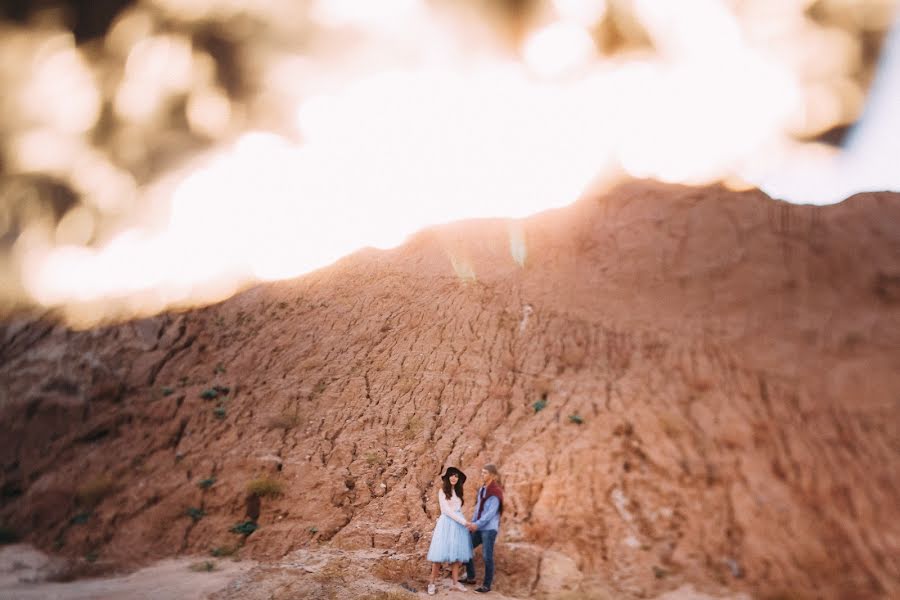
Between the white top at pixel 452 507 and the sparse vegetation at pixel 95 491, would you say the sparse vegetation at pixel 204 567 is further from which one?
the white top at pixel 452 507

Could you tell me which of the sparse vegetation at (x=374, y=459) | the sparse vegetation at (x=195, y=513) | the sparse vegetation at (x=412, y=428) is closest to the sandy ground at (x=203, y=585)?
the sparse vegetation at (x=195, y=513)

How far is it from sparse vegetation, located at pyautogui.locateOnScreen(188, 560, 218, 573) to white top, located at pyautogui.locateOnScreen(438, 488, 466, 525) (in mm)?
3618

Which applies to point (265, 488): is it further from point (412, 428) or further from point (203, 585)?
point (412, 428)

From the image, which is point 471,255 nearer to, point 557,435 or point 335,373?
point 335,373

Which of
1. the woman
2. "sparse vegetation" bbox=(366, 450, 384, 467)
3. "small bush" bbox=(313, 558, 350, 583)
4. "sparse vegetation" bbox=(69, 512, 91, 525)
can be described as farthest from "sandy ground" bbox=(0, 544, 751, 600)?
"sparse vegetation" bbox=(366, 450, 384, 467)

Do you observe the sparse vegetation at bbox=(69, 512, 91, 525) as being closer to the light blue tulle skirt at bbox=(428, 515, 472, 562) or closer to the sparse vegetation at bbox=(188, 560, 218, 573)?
the sparse vegetation at bbox=(188, 560, 218, 573)

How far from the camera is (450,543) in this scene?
260 inches

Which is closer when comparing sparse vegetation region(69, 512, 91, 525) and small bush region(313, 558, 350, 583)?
small bush region(313, 558, 350, 583)

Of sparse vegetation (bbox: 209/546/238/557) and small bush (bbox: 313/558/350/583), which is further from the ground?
small bush (bbox: 313/558/350/583)

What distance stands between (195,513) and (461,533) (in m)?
5.05

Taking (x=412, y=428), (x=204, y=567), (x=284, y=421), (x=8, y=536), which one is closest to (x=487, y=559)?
(x=412, y=428)

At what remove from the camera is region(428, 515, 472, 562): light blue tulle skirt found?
659 centimetres

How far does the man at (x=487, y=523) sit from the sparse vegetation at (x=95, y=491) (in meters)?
7.13

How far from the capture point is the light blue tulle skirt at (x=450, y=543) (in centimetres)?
659
